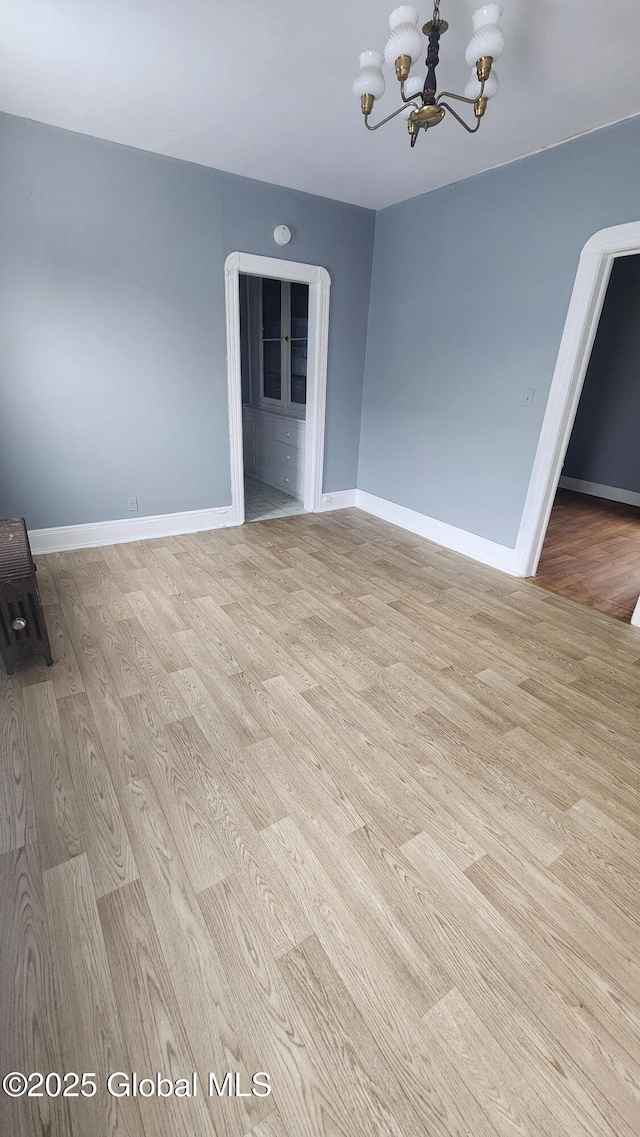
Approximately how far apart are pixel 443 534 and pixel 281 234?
2.73 metres

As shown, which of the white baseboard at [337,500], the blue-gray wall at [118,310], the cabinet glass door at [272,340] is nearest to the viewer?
the blue-gray wall at [118,310]

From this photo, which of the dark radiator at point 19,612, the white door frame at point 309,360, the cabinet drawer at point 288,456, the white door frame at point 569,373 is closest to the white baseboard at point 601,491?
the white door frame at point 569,373

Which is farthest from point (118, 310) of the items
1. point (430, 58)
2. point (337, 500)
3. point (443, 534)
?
point (443, 534)

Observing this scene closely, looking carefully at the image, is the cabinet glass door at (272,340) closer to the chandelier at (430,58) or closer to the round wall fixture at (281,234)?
the round wall fixture at (281,234)

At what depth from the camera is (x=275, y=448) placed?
527 cm

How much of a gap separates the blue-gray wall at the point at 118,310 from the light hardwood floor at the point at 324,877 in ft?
4.34

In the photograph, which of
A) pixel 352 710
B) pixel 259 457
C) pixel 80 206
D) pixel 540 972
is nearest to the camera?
pixel 540 972

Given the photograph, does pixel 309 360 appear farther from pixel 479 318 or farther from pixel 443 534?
pixel 443 534

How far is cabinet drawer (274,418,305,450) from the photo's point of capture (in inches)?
185

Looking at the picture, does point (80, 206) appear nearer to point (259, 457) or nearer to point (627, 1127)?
point (259, 457)

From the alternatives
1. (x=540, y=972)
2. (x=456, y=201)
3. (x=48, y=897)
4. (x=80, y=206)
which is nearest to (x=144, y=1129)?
(x=48, y=897)

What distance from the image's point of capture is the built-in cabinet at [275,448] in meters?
4.84

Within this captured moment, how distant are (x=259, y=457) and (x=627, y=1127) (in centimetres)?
553

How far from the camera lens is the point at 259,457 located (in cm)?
569
